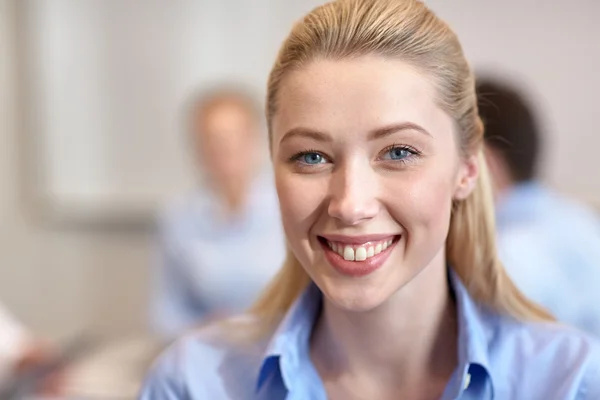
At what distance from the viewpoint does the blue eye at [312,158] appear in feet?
2.58

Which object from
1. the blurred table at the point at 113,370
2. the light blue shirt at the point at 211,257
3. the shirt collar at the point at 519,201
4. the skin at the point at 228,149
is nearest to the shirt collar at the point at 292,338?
the blurred table at the point at 113,370

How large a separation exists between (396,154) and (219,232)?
1383 millimetres

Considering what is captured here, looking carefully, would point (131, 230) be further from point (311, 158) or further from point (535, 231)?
point (311, 158)

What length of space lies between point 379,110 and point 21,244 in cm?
238

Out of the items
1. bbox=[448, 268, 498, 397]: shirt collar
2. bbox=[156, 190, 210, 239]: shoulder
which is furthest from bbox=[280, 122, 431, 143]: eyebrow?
bbox=[156, 190, 210, 239]: shoulder

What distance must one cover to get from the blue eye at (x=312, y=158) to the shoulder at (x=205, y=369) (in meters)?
0.28

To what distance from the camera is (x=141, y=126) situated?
8.84 ft

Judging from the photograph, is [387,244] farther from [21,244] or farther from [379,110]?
[21,244]

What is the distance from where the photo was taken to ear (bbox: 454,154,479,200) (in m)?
0.86

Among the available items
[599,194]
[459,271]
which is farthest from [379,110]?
[599,194]

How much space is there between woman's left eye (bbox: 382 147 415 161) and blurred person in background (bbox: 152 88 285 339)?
1292mm

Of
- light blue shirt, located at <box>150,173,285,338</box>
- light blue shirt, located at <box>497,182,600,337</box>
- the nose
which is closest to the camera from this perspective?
the nose

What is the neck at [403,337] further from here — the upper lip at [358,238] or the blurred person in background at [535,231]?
the blurred person in background at [535,231]

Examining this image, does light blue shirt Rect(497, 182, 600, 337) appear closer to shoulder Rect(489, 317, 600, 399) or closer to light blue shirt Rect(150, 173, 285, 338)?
shoulder Rect(489, 317, 600, 399)
